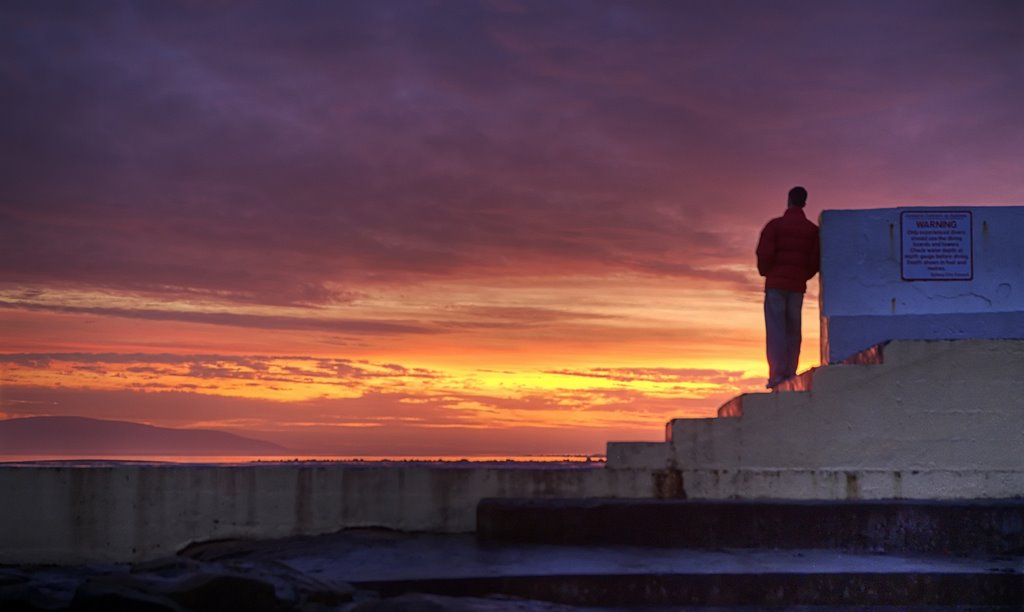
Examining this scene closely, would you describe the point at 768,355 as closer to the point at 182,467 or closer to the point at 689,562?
the point at 689,562

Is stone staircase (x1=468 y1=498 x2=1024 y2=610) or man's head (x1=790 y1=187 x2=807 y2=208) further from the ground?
man's head (x1=790 y1=187 x2=807 y2=208)

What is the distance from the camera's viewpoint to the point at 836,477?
8.88m

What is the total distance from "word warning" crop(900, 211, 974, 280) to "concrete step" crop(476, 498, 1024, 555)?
8.06 ft

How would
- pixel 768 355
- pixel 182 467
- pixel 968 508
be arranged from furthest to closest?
1. pixel 768 355
2. pixel 182 467
3. pixel 968 508

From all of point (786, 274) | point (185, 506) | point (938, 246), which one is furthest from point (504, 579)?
point (938, 246)

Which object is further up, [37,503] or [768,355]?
[768,355]

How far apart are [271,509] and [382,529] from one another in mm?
1001

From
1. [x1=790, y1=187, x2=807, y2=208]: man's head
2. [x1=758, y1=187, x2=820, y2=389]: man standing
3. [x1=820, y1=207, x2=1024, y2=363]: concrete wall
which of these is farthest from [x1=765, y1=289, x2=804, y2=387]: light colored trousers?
[x1=790, y1=187, x2=807, y2=208]: man's head

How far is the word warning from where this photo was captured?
9914mm

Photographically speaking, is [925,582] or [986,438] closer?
[925,582]

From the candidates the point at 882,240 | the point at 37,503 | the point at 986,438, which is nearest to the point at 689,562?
the point at 986,438

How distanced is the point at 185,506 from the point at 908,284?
23.9ft

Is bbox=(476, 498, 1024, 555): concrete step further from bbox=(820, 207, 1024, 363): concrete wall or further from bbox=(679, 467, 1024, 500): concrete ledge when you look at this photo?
bbox=(820, 207, 1024, 363): concrete wall

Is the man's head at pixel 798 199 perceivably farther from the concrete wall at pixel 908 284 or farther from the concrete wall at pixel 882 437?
the concrete wall at pixel 882 437
